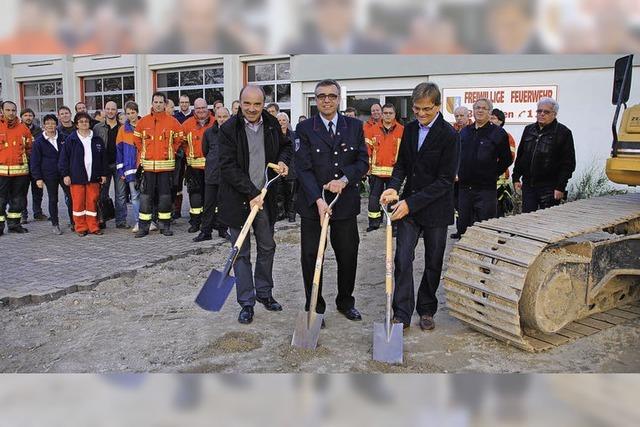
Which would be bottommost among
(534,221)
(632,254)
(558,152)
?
(632,254)

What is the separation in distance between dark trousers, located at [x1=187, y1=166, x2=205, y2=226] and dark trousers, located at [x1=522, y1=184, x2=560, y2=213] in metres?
4.70

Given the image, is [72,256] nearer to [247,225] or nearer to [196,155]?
[196,155]

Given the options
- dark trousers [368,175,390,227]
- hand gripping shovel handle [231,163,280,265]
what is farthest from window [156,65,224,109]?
hand gripping shovel handle [231,163,280,265]

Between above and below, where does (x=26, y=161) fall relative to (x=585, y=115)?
below

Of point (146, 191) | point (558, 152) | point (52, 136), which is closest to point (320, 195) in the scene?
point (558, 152)

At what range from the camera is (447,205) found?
4.41 meters

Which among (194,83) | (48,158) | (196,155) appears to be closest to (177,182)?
(196,155)

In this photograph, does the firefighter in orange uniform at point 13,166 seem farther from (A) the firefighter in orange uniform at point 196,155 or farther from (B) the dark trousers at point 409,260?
(B) the dark trousers at point 409,260

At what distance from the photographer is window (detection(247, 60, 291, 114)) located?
16734 mm

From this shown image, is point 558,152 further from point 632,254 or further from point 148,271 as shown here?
point 148,271

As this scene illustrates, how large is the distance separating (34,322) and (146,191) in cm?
347

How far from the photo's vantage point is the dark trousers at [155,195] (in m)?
8.13

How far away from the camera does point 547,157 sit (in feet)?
20.3

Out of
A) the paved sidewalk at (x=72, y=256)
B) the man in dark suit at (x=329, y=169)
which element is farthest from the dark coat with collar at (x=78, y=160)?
the man in dark suit at (x=329, y=169)
